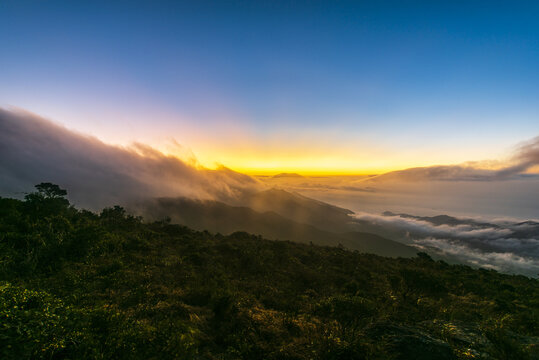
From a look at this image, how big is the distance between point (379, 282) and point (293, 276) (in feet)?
26.2

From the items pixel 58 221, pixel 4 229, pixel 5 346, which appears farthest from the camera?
pixel 58 221

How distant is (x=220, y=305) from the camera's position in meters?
13.2

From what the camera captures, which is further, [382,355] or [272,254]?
[272,254]

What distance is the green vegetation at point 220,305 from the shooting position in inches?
277

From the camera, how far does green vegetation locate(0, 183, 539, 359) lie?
23.1ft

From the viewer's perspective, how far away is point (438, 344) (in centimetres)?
738

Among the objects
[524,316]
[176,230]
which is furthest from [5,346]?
[176,230]

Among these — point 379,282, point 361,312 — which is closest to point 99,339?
point 361,312

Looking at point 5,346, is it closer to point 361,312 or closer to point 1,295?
point 1,295

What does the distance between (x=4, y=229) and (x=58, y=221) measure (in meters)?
5.04

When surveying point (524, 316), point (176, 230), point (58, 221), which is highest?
point (58, 221)

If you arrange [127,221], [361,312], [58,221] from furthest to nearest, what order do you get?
1. [127,221]
2. [58,221]
3. [361,312]

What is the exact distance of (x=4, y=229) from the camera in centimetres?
1964

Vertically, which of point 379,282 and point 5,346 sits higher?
point 5,346
